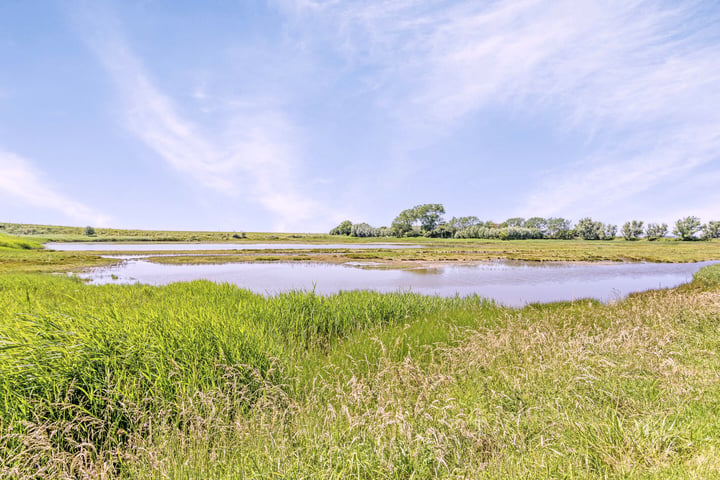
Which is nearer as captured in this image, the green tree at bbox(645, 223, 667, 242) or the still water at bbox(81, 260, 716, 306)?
the still water at bbox(81, 260, 716, 306)

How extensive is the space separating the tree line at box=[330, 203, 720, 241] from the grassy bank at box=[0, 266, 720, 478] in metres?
143

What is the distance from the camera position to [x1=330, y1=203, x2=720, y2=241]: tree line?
464 ft

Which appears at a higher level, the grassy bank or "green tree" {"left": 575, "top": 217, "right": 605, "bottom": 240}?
"green tree" {"left": 575, "top": 217, "right": 605, "bottom": 240}

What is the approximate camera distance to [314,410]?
425 centimetres

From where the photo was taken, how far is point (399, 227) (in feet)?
534

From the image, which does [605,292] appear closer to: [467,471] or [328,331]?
[328,331]

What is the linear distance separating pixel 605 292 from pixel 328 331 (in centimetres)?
1987

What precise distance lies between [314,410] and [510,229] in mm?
150872

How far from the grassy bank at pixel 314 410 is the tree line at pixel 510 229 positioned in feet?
470

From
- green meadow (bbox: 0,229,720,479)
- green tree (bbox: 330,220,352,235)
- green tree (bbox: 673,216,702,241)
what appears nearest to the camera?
green meadow (bbox: 0,229,720,479)

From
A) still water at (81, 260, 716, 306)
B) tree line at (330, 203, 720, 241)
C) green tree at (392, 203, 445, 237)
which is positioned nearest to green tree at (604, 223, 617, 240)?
tree line at (330, 203, 720, 241)

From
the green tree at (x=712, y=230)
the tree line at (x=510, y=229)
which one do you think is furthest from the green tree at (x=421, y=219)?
the green tree at (x=712, y=230)

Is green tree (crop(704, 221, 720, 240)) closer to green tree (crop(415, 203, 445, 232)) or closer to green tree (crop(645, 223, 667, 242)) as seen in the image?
green tree (crop(645, 223, 667, 242))

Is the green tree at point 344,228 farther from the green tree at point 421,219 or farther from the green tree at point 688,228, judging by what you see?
the green tree at point 688,228
